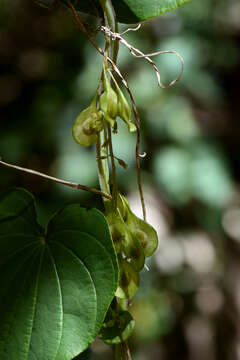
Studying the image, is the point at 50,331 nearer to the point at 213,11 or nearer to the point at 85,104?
the point at 85,104

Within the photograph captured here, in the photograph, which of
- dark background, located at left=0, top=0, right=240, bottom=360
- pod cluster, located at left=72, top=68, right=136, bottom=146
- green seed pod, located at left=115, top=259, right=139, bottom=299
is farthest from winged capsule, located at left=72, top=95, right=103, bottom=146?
dark background, located at left=0, top=0, right=240, bottom=360

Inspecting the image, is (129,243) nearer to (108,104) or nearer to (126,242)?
(126,242)

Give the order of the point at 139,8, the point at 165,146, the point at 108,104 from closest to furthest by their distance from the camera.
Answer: the point at 108,104 < the point at 139,8 < the point at 165,146

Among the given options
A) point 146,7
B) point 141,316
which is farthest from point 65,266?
point 141,316

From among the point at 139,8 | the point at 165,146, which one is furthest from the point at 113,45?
the point at 165,146

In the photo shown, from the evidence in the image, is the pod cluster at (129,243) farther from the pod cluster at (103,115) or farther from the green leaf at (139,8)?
the green leaf at (139,8)

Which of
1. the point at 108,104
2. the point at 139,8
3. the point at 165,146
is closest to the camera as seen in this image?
the point at 108,104

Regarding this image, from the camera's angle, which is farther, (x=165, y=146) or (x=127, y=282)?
(x=165, y=146)
